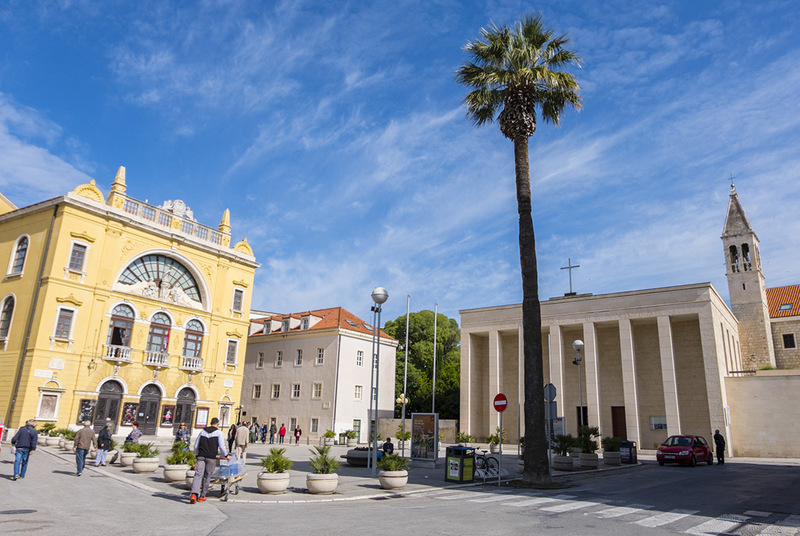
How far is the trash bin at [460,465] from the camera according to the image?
52.6 ft

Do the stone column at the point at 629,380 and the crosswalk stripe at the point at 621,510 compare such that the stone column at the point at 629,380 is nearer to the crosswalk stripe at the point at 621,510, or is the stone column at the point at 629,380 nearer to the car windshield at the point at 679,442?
the car windshield at the point at 679,442

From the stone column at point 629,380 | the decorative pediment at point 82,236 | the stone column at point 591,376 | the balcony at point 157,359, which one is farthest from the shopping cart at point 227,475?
the stone column at point 629,380

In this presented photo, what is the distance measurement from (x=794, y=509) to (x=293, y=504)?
36.2ft

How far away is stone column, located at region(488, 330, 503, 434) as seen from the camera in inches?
1658

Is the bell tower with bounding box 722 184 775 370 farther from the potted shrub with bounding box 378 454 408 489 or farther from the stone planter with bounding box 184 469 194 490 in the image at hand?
the stone planter with bounding box 184 469 194 490

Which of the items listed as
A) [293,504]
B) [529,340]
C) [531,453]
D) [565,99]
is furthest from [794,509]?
[565,99]

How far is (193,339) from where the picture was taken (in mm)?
38156

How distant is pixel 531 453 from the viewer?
1565 centimetres

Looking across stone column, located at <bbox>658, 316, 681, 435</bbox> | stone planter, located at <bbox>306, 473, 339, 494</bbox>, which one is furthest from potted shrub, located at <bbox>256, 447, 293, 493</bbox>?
stone column, located at <bbox>658, 316, 681, 435</bbox>

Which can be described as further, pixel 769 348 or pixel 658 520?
pixel 769 348

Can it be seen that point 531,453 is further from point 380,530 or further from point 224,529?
point 224,529

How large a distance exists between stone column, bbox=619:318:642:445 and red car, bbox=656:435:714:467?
27.9 feet

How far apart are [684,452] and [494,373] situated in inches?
706

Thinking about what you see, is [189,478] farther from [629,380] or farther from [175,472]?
[629,380]
